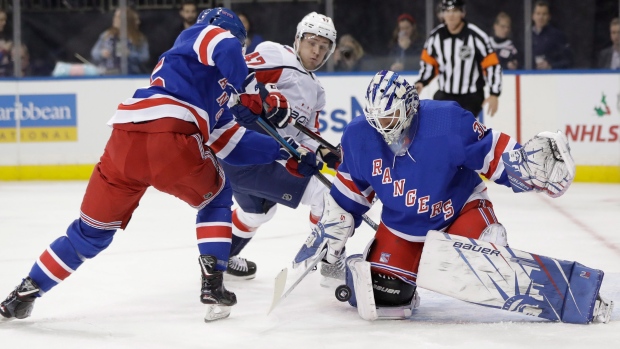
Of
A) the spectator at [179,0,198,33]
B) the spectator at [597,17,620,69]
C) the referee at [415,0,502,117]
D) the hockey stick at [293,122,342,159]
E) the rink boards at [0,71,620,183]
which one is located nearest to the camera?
the hockey stick at [293,122,342,159]

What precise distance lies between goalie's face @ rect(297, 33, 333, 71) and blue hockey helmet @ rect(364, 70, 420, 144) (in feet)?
2.84

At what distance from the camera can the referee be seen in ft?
21.0

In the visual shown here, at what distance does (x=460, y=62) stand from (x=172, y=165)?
3886 millimetres

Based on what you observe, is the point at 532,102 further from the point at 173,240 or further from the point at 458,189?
the point at 458,189

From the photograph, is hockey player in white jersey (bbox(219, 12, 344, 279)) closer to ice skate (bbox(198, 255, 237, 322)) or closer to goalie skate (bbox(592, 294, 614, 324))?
ice skate (bbox(198, 255, 237, 322))

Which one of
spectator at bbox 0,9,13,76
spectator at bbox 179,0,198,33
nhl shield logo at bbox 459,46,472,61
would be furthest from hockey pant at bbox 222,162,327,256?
spectator at bbox 0,9,13,76

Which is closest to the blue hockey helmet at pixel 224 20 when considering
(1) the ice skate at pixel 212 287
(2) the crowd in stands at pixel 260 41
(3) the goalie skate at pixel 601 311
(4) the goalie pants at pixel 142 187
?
(4) the goalie pants at pixel 142 187

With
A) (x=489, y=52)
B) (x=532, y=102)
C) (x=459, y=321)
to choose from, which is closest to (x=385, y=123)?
(x=459, y=321)

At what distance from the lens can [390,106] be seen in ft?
9.48

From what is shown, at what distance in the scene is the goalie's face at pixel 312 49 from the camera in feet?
12.4

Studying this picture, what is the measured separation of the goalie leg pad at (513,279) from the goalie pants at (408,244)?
0.41 ft

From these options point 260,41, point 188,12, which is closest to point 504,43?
point 260,41

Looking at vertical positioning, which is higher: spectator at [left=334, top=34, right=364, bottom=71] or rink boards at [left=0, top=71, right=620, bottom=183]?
spectator at [left=334, top=34, right=364, bottom=71]

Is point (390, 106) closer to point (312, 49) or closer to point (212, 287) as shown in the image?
point (212, 287)
